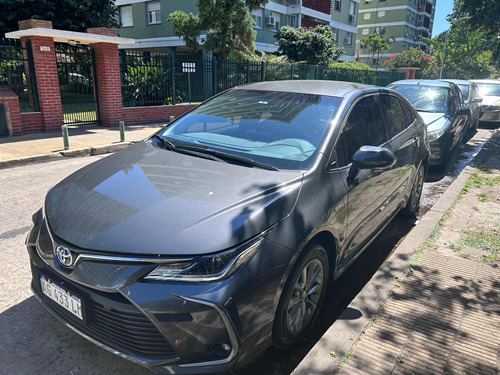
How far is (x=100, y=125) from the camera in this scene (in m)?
12.8

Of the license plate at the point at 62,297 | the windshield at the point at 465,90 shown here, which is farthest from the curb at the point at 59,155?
the windshield at the point at 465,90

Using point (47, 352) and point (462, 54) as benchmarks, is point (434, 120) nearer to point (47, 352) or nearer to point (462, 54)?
point (47, 352)

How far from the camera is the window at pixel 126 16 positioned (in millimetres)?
28484

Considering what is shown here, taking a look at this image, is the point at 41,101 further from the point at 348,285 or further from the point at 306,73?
the point at 306,73

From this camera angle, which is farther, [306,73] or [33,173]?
[306,73]

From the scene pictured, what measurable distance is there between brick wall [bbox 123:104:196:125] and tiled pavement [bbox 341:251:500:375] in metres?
11.5

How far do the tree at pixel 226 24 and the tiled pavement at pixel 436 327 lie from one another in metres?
14.6

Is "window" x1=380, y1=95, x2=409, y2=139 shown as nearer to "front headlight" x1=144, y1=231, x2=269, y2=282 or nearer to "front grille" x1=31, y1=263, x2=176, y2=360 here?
"front headlight" x1=144, y1=231, x2=269, y2=282

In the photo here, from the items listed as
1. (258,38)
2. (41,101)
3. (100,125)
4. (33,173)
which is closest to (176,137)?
(33,173)

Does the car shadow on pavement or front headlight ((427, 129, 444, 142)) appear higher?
front headlight ((427, 129, 444, 142))

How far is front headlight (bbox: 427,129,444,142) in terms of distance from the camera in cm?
708

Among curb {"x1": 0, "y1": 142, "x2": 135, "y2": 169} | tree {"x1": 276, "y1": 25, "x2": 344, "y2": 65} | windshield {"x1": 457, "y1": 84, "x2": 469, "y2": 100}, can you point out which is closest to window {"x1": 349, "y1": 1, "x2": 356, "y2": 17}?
tree {"x1": 276, "y1": 25, "x2": 344, "y2": 65}

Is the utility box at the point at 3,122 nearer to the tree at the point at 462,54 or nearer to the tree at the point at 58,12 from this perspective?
the tree at the point at 58,12

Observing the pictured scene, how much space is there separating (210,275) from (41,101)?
35.8ft
